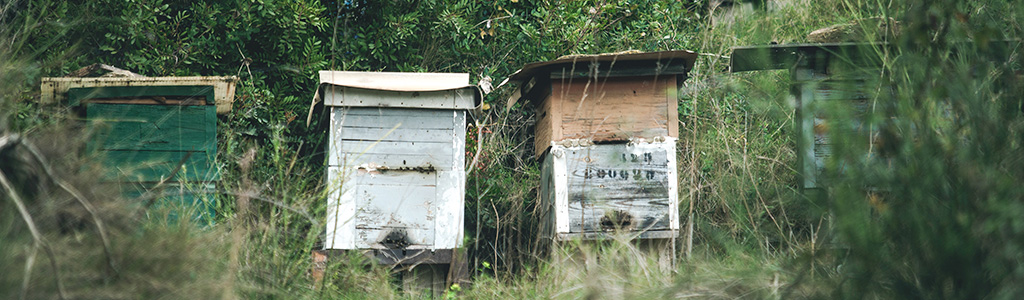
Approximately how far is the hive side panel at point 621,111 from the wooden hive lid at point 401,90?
654 mm

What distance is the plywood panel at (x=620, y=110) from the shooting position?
16.5 feet

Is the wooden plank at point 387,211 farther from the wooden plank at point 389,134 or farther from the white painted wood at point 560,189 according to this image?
the white painted wood at point 560,189

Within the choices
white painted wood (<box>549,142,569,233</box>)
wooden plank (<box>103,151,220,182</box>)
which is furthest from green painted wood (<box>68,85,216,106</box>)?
white painted wood (<box>549,142,569,233</box>)

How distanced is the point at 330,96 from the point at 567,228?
1.73 m

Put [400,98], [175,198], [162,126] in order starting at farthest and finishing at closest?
1. [400,98]
2. [162,126]
3. [175,198]

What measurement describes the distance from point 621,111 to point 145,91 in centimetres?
295

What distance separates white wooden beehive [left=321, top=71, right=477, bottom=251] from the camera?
4.82 meters

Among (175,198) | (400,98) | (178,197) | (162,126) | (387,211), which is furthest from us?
(400,98)

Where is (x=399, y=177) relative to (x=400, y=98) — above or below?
below

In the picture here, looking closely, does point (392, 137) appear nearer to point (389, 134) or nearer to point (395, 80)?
point (389, 134)

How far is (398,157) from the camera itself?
4902 millimetres

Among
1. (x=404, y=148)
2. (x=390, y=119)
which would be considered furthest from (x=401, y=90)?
(x=404, y=148)

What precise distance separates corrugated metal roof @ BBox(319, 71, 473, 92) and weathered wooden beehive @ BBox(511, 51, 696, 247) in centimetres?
56

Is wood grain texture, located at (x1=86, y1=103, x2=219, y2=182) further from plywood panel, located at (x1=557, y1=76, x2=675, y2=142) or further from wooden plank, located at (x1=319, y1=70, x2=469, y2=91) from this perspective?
plywood panel, located at (x1=557, y1=76, x2=675, y2=142)
